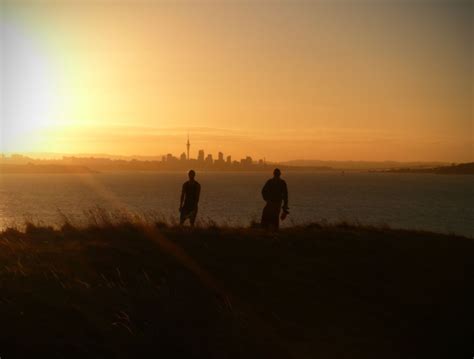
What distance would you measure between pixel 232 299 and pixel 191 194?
25.0 feet

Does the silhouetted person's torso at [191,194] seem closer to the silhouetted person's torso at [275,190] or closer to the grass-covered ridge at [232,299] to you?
the silhouetted person's torso at [275,190]

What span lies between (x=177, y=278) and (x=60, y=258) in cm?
264

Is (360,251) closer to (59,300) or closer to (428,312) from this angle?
(428,312)

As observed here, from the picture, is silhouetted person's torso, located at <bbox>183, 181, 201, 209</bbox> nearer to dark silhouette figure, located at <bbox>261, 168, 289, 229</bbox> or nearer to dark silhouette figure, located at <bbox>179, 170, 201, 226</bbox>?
dark silhouette figure, located at <bbox>179, 170, 201, 226</bbox>

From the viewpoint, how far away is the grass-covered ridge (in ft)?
19.8

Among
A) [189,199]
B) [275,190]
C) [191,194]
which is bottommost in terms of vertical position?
[189,199]

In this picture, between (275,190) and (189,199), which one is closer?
(275,190)

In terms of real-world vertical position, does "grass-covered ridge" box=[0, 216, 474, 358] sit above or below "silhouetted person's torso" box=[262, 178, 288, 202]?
below

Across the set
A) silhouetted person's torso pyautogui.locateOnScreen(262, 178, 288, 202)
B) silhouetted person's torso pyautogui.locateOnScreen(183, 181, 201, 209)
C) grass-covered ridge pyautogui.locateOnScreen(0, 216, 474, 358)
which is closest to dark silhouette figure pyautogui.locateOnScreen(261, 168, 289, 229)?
silhouetted person's torso pyautogui.locateOnScreen(262, 178, 288, 202)

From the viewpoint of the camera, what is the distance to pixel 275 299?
7.66 meters

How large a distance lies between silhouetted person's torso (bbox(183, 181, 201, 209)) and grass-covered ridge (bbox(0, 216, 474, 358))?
313 cm

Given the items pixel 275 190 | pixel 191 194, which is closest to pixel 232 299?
pixel 275 190

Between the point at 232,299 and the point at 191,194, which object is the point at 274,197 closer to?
the point at 191,194

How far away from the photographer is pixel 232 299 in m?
7.49
